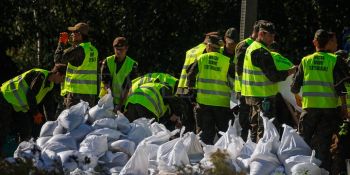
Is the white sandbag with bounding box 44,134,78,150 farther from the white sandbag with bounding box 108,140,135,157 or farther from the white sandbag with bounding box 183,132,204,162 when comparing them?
the white sandbag with bounding box 183,132,204,162

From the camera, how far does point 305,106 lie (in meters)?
12.4

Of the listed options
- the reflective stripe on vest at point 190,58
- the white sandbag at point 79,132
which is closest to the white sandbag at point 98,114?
the white sandbag at point 79,132

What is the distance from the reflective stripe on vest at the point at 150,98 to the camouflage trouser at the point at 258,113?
5.25ft

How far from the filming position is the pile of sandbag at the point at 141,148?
1120 centimetres

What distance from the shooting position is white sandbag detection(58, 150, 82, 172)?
11.3 m

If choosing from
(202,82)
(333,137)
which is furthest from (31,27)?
(333,137)

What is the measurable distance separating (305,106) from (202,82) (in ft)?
6.13

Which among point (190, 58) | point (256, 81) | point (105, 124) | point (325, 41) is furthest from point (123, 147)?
point (190, 58)

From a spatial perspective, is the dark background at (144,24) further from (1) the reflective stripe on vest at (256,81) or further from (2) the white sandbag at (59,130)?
(2) the white sandbag at (59,130)

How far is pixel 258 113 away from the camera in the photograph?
1299 cm

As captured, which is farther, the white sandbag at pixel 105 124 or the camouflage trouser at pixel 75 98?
the camouflage trouser at pixel 75 98

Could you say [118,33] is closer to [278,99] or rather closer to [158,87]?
[158,87]

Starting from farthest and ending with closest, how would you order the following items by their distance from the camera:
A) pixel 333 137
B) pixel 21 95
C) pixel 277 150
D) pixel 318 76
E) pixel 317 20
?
pixel 317 20 → pixel 21 95 → pixel 333 137 → pixel 318 76 → pixel 277 150

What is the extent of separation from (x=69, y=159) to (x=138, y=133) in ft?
3.89
